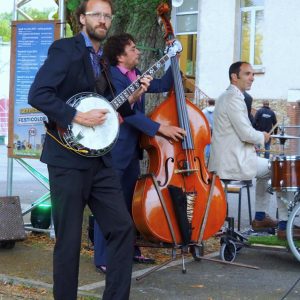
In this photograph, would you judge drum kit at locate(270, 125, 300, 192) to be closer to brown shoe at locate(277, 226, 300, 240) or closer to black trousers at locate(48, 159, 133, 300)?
brown shoe at locate(277, 226, 300, 240)

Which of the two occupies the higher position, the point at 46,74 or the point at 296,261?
the point at 46,74

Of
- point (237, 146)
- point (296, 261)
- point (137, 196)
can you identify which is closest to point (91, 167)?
point (137, 196)

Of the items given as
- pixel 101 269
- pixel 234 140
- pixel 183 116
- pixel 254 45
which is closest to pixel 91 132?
pixel 183 116

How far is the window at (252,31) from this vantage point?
2095 cm

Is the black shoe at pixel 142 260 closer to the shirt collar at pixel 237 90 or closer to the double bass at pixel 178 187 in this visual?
the double bass at pixel 178 187

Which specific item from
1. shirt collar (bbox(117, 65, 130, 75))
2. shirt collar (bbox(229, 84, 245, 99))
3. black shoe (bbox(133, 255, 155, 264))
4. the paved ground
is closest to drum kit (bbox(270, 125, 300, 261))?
the paved ground

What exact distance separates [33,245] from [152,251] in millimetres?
1138

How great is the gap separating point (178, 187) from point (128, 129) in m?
0.67

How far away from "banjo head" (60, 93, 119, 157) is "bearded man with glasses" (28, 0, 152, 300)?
48mm

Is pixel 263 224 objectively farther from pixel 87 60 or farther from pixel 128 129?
pixel 87 60

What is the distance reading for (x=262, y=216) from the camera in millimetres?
6914

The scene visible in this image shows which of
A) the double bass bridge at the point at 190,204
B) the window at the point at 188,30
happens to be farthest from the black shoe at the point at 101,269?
the window at the point at 188,30

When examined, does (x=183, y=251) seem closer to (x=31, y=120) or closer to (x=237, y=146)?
(x=237, y=146)

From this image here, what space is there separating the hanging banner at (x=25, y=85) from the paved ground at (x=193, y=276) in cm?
105
